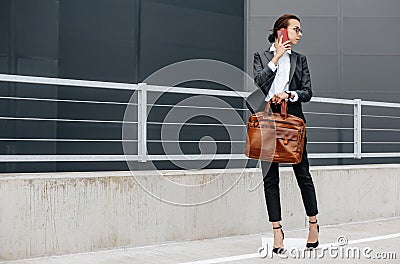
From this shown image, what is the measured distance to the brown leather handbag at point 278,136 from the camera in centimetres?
569

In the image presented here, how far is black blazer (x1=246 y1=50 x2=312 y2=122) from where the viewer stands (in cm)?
581

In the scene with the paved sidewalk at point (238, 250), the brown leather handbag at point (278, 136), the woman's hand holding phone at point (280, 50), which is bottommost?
the paved sidewalk at point (238, 250)

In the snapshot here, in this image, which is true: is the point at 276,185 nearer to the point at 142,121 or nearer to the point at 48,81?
the point at 142,121

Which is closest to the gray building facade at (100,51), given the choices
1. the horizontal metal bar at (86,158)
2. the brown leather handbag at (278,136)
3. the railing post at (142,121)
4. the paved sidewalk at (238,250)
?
the horizontal metal bar at (86,158)

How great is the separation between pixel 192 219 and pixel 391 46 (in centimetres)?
1141

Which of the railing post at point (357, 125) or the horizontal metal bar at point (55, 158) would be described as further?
the railing post at point (357, 125)

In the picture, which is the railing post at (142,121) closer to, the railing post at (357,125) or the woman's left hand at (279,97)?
the woman's left hand at (279,97)

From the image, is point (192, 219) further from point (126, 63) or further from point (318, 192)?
point (126, 63)

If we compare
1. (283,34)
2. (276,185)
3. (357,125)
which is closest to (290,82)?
→ (283,34)

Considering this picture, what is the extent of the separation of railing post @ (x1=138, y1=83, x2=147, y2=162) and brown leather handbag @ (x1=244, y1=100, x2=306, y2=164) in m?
1.33

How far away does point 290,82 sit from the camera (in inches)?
232

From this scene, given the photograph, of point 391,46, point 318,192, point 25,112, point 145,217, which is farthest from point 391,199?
point 391,46

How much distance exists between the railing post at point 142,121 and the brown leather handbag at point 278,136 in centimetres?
133

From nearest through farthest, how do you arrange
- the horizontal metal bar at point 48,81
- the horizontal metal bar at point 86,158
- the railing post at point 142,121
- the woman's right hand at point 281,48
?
the woman's right hand at point 281,48, the horizontal metal bar at point 48,81, the horizontal metal bar at point 86,158, the railing post at point 142,121
